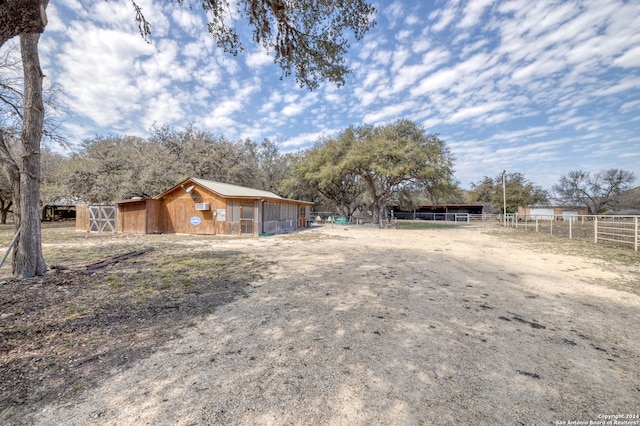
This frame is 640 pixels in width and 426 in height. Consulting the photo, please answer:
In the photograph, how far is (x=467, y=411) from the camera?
192 cm

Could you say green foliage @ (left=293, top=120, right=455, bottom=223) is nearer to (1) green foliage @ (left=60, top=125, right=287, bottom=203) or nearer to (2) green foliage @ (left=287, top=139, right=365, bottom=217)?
(2) green foliage @ (left=287, top=139, right=365, bottom=217)

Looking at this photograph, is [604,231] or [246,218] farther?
[246,218]

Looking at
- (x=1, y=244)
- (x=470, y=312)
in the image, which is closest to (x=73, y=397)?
(x=470, y=312)

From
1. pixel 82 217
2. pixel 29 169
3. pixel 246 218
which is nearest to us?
pixel 29 169

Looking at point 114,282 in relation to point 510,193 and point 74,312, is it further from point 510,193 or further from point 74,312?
point 510,193

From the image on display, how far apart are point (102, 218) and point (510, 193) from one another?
153 ft

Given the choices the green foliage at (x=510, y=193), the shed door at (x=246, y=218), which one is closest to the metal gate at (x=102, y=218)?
the shed door at (x=246, y=218)

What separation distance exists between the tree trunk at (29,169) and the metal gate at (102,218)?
1324 centimetres

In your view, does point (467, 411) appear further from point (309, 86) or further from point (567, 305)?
point (309, 86)

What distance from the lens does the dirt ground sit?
75.0 inches

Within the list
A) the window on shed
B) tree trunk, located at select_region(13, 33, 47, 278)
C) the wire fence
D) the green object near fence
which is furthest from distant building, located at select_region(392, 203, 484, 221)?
tree trunk, located at select_region(13, 33, 47, 278)

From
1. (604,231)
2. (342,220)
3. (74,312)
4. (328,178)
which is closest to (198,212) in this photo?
(328,178)

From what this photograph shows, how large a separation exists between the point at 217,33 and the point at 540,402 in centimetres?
811

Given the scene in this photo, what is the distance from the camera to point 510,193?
3719cm
